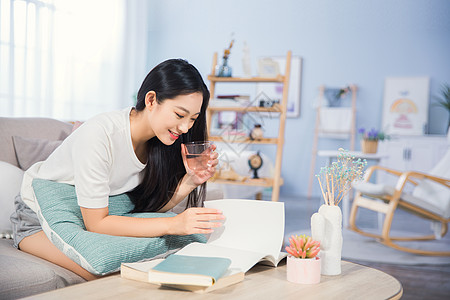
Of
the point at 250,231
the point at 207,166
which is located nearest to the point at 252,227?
the point at 250,231

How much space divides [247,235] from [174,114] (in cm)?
42

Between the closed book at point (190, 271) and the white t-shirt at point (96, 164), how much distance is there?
1.29 feet

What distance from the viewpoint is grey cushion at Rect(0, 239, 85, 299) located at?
117cm

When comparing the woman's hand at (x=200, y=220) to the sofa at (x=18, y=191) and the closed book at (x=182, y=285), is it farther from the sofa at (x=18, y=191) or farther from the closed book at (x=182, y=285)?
the sofa at (x=18, y=191)

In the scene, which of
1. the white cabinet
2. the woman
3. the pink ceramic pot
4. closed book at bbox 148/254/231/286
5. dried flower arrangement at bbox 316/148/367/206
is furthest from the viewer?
the white cabinet

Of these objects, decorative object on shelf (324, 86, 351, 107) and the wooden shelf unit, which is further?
decorative object on shelf (324, 86, 351, 107)

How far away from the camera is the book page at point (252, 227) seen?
3.93 ft

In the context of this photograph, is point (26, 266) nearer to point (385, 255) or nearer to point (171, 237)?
point (171, 237)

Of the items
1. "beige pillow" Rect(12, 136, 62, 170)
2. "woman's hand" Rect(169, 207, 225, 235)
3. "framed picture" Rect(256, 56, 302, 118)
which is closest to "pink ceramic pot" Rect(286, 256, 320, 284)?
"woman's hand" Rect(169, 207, 225, 235)

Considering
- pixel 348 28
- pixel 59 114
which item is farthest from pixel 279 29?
pixel 59 114

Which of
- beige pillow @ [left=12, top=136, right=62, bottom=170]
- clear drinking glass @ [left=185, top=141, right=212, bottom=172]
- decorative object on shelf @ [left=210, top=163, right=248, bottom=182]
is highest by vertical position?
clear drinking glass @ [left=185, top=141, right=212, bottom=172]

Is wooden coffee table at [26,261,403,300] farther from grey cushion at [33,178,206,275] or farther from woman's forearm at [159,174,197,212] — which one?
woman's forearm at [159,174,197,212]

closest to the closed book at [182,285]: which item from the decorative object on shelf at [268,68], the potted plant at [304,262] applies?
the potted plant at [304,262]

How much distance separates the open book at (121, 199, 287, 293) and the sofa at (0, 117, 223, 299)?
33cm
